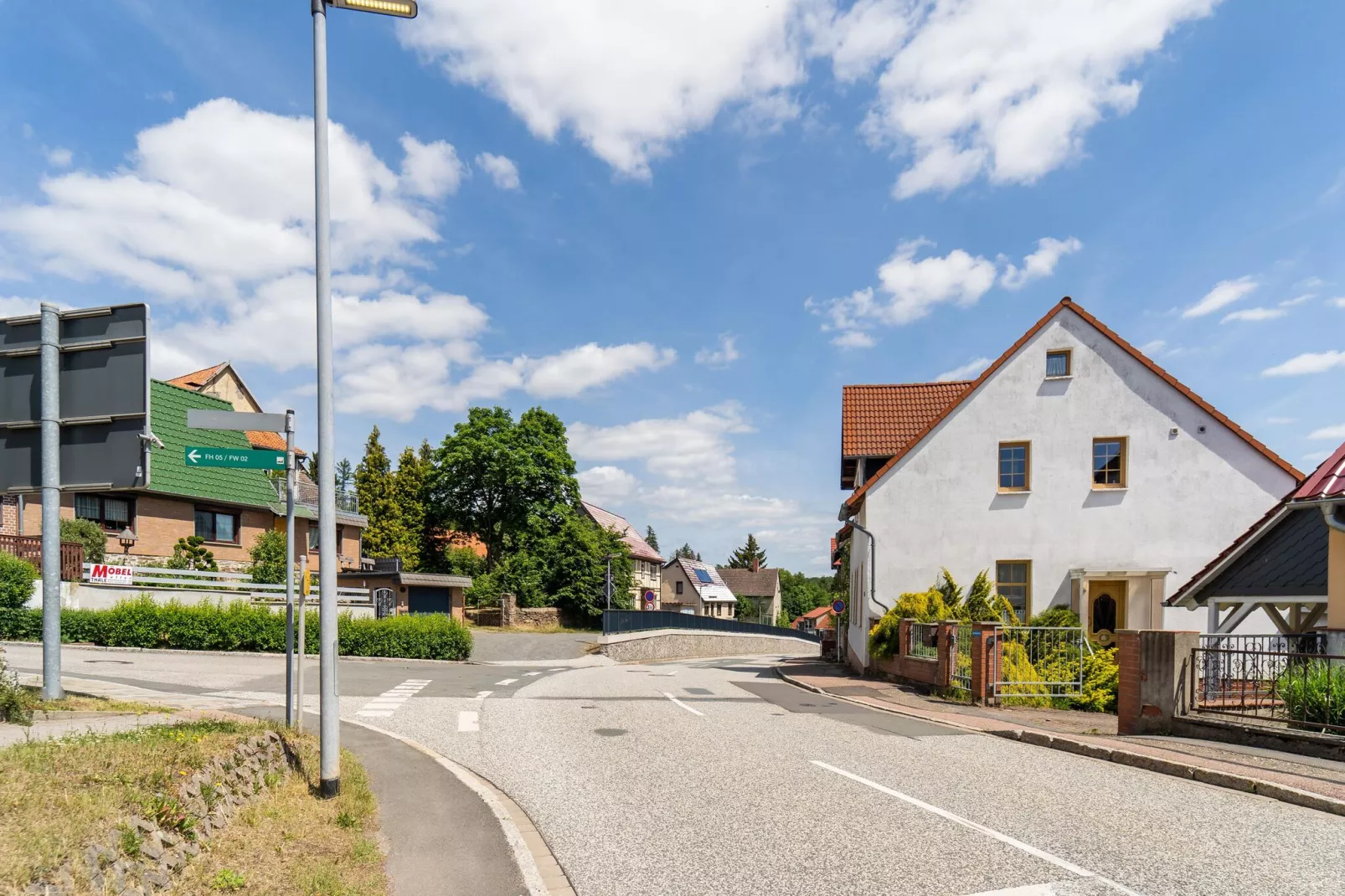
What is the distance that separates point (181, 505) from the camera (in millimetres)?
33969

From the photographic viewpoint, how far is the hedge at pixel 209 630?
77.8 feet

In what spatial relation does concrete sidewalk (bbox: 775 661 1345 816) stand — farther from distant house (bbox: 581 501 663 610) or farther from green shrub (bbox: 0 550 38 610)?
distant house (bbox: 581 501 663 610)

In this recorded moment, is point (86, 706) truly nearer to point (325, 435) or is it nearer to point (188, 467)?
point (325, 435)

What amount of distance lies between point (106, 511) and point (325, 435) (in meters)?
30.0

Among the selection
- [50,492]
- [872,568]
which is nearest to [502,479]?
[872,568]

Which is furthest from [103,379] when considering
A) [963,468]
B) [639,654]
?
[639,654]

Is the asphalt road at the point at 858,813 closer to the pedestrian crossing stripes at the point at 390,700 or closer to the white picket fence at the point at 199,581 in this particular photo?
the pedestrian crossing stripes at the point at 390,700

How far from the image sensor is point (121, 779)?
5488 mm

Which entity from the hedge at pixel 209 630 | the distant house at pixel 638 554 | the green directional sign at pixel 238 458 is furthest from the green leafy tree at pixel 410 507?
the green directional sign at pixel 238 458

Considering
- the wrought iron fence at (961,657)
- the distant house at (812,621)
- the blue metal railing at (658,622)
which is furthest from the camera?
the distant house at (812,621)

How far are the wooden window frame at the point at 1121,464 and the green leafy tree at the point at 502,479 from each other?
37913mm

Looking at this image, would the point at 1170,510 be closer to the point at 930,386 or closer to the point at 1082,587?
the point at 1082,587

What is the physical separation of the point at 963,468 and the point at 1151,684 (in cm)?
1118

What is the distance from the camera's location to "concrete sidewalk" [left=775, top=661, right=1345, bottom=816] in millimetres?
8570
